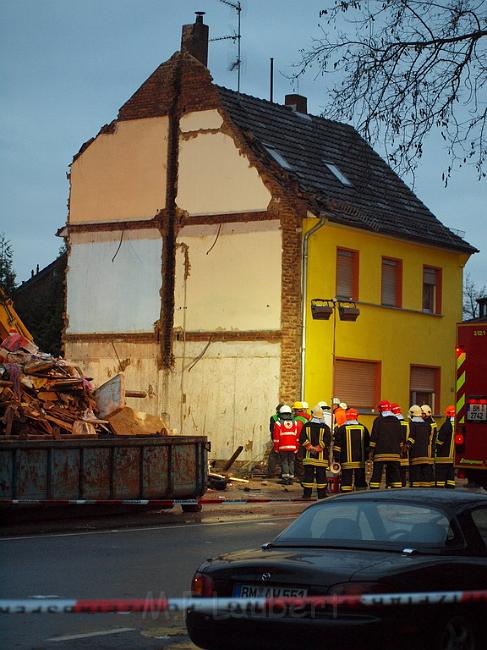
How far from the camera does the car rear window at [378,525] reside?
8.15 meters

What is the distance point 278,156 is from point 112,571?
2361 cm

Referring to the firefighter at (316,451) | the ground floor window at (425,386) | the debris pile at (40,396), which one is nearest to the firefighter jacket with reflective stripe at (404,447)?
the firefighter at (316,451)

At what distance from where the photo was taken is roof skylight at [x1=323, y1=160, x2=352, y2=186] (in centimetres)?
3704

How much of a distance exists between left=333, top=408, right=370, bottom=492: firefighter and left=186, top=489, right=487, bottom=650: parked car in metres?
14.5

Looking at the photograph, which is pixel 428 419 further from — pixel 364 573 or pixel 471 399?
pixel 364 573

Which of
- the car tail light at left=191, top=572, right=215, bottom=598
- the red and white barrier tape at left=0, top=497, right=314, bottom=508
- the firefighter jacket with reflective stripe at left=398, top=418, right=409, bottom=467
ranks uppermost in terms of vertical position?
the firefighter jacket with reflective stripe at left=398, top=418, right=409, bottom=467

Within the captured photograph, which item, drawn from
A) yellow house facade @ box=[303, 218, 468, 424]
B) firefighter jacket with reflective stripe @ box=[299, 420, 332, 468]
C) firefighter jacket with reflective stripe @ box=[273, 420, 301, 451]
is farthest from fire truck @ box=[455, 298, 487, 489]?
yellow house facade @ box=[303, 218, 468, 424]

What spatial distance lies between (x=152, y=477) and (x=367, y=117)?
27.7 feet

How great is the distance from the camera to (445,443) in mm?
25812

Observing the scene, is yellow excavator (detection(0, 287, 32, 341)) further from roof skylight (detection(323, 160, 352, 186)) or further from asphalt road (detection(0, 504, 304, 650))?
roof skylight (detection(323, 160, 352, 186))

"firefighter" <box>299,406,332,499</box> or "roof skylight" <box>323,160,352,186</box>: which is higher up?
"roof skylight" <box>323,160,352,186</box>

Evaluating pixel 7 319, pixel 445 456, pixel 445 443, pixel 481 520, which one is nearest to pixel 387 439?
pixel 445 443

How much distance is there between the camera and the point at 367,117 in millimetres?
13688

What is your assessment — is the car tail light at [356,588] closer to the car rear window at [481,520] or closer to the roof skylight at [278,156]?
the car rear window at [481,520]
